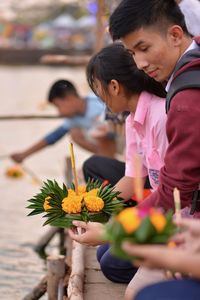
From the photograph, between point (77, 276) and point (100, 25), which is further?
point (100, 25)

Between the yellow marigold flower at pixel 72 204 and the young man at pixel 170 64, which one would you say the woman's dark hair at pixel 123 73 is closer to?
the young man at pixel 170 64

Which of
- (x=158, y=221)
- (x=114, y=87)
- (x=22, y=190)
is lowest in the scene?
(x=22, y=190)

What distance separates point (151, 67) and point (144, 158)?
844mm

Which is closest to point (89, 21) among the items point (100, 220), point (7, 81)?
point (7, 81)

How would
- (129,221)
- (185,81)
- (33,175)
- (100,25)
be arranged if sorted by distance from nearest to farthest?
(129,221)
(185,81)
(100,25)
(33,175)

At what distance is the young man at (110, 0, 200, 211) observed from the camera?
3.21 meters

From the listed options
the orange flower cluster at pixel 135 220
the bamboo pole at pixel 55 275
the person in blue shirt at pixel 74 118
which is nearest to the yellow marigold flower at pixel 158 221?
the orange flower cluster at pixel 135 220

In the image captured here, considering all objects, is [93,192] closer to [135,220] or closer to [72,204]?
[72,204]

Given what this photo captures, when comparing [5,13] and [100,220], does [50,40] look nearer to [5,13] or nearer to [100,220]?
[5,13]

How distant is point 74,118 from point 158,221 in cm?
600

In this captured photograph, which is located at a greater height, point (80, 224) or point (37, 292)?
point (80, 224)

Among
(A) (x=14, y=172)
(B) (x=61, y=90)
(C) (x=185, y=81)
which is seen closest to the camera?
(C) (x=185, y=81)

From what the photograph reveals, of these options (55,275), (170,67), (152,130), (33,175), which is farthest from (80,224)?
(33,175)

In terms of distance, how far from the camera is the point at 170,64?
141 inches
